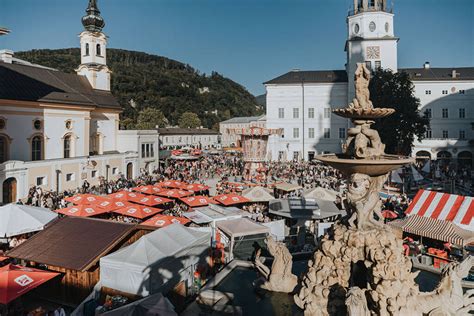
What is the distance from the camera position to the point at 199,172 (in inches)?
1527

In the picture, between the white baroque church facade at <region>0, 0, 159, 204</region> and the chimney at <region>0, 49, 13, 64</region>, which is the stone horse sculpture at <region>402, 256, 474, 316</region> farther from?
the chimney at <region>0, 49, 13, 64</region>

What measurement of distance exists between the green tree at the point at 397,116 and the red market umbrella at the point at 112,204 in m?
29.5

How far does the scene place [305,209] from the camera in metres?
17.0

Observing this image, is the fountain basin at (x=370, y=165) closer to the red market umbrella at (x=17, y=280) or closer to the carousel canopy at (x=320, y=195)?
the red market umbrella at (x=17, y=280)

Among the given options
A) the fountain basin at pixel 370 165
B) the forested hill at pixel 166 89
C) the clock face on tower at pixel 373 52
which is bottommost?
the fountain basin at pixel 370 165

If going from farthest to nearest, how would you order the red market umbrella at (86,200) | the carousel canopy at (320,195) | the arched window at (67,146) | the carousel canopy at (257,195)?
the arched window at (67,146) → the carousel canopy at (257,195) → the carousel canopy at (320,195) → the red market umbrella at (86,200)

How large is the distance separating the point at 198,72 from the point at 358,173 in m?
170

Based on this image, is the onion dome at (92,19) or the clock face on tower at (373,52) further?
the clock face on tower at (373,52)

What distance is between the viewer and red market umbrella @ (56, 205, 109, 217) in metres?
16.5

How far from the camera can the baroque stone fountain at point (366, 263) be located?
6.57 m

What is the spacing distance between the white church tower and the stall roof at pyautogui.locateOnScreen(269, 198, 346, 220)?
1295 inches

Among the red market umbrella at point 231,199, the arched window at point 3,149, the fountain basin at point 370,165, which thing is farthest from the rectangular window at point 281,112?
the fountain basin at point 370,165

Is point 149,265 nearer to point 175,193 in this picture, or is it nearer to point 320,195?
Answer: point 175,193

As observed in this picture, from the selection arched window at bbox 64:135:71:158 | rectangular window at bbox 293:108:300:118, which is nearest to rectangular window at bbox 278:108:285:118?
rectangular window at bbox 293:108:300:118
